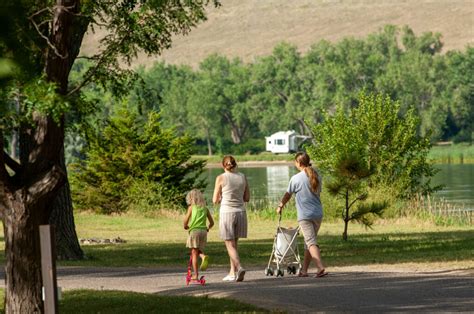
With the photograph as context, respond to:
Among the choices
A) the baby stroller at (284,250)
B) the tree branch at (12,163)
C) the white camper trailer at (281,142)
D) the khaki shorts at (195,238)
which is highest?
the white camper trailer at (281,142)

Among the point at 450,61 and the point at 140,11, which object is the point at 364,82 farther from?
the point at 140,11

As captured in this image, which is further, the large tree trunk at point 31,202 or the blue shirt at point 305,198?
the blue shirt at point 305,198

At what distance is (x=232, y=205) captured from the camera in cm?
1802

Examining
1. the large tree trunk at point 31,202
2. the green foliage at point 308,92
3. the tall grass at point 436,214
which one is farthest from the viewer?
the green foliage at point 308,92

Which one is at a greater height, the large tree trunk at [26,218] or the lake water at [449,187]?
the large tree trunk at [26,218]

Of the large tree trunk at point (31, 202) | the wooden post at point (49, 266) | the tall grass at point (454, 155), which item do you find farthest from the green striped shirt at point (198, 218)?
the tall grass at point (454, 155)

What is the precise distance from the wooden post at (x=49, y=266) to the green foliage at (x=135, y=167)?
35082 millimetres

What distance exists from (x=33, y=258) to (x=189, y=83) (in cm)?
18502

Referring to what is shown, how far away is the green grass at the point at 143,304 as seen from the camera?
14.7 meters

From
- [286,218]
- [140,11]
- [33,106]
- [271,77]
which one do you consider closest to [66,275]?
[140,11]

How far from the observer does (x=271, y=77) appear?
179m

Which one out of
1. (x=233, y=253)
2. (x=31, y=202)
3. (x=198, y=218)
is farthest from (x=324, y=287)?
(x=31, y=202)

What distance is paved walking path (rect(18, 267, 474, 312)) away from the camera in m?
14.7

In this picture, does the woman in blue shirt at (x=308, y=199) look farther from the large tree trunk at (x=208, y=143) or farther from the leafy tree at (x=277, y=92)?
the large tree trunk at (x=208, y=143)
